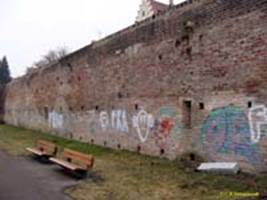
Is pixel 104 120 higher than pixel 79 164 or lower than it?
higher

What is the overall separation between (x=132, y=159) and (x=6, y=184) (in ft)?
15.2

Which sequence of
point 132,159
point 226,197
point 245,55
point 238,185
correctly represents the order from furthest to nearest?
point 132,159 → point 245,55 → point 238,185 → point 226,197

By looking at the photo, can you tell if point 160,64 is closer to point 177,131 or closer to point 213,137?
point 177,131

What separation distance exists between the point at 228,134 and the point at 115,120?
709 centimetres

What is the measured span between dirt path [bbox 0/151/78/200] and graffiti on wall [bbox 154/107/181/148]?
3049mm

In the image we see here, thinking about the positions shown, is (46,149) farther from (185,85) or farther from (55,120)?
(55,120)

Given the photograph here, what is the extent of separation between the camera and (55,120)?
87.8 ft

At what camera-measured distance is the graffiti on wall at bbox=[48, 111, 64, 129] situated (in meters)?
25.8

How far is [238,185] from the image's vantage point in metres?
10.2

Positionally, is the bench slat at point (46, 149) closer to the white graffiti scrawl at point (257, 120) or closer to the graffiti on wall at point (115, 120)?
the graffiti on wall at point (115, 120)

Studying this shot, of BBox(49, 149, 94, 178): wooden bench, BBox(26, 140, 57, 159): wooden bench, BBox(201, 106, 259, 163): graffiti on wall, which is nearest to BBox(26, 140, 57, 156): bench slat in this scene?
BBox(26, 140, 57, 159): wooden bench

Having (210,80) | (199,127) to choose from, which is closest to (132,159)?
(199,127)

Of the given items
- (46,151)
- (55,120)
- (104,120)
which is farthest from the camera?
(55,120)

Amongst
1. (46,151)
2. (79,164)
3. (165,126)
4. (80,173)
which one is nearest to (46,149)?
(46,151)
